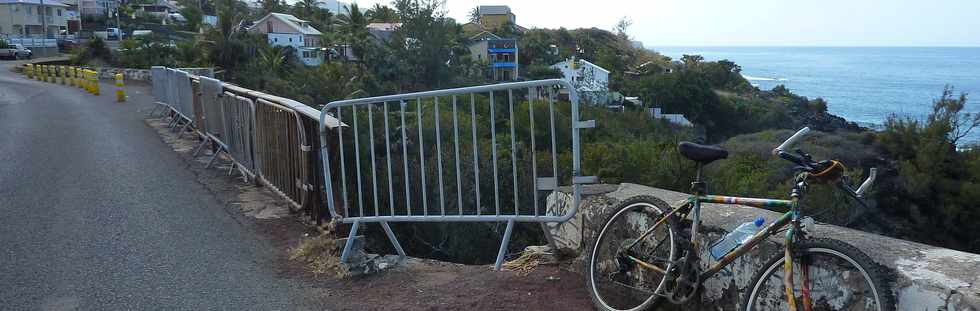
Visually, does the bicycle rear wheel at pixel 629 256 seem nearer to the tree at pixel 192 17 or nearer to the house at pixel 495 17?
the tree at pixel 192 17

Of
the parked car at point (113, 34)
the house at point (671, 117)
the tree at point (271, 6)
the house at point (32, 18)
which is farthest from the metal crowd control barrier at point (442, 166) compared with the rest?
the tree at point (271, 6)

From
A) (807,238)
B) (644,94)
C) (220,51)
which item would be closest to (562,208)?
(807,238)

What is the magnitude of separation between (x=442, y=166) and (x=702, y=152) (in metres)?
5.34

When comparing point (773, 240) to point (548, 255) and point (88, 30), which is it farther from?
point (88, 30)

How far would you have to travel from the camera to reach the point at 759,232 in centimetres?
308

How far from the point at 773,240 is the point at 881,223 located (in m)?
29.0

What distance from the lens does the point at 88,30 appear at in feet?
277

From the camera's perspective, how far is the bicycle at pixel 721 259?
277cm

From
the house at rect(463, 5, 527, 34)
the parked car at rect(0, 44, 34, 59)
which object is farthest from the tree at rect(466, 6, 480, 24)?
the parked car at rect(0, 44, 34, 59)

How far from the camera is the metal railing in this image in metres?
5.54

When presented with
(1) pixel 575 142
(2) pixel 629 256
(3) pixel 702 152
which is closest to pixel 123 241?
(1) pixel 575 142

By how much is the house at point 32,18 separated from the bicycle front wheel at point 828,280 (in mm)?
81406

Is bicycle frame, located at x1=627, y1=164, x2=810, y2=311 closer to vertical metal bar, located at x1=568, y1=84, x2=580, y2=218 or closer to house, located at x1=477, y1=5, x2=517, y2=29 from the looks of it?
vertical metal bar, located at x1=568, y1=84, x2=580, y2=218

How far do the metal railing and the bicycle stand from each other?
225 cm
